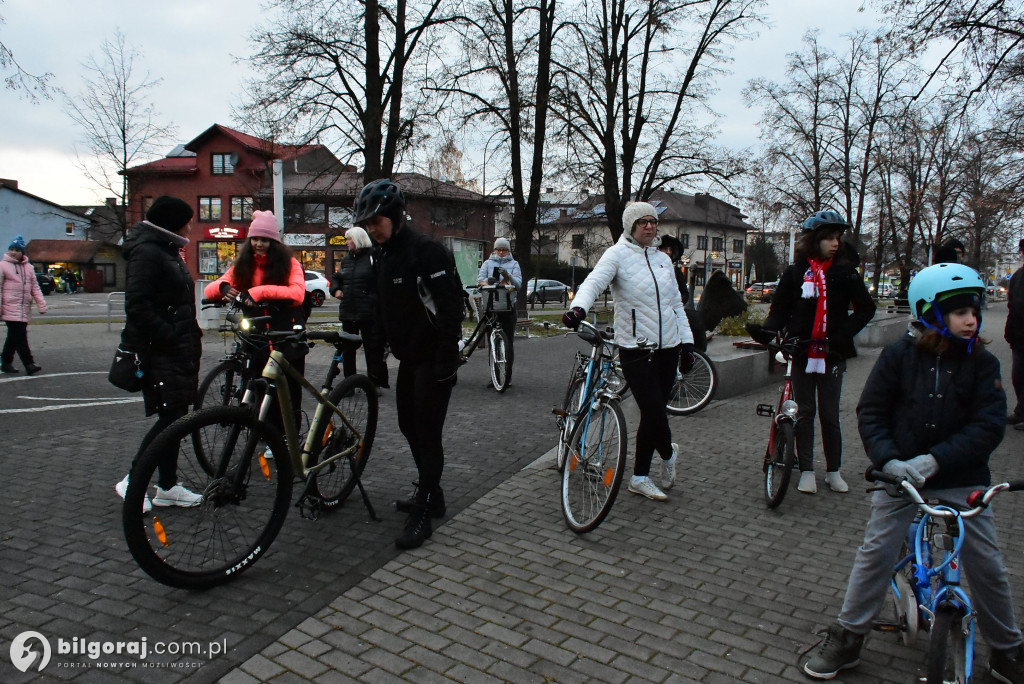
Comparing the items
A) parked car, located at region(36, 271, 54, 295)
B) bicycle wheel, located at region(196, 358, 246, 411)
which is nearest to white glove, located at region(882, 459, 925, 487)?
bicycle wheel, located at region(196, 358, 246, 411)

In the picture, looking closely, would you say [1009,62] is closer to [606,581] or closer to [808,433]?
[808,433]

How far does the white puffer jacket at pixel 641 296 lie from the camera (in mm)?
4887

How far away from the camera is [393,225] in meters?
4.15

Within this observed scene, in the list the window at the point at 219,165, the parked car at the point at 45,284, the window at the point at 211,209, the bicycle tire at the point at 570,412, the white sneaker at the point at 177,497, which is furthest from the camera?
the window at the point at 211,209

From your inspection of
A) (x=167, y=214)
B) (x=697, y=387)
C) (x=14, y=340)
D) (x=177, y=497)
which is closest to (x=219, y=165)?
(x=14, y=340)

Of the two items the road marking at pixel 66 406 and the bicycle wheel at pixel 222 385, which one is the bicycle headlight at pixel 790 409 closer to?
the bicycle wheel at pixel 222 385

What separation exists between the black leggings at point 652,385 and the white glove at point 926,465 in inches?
87.2

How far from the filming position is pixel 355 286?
778cm

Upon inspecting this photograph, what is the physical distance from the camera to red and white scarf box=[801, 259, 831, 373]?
17.1 ft

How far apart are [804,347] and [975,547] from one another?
2658 mm

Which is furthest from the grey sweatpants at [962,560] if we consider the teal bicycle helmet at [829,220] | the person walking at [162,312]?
the person walking at [162,312]

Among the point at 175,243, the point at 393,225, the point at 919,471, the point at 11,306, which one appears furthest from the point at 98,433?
the point at 919,471

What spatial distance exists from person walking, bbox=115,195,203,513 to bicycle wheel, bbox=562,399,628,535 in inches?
90.6

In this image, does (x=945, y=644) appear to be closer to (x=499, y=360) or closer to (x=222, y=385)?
(x=222, y=385)
